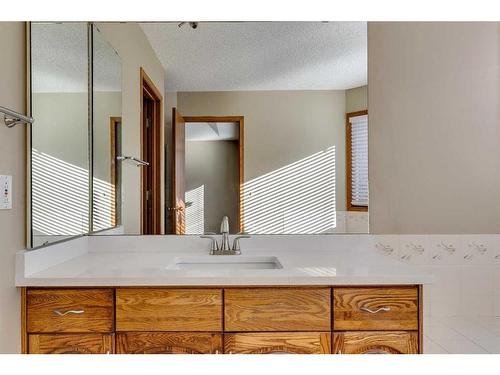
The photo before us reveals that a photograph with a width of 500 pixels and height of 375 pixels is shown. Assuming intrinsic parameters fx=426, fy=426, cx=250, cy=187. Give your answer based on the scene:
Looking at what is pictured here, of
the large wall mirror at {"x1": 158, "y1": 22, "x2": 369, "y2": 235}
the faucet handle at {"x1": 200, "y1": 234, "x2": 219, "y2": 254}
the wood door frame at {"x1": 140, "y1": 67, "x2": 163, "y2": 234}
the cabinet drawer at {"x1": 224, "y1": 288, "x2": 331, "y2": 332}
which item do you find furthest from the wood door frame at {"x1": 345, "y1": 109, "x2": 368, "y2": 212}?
the wood door frame at {"x1": 140, "y1": 67, "x2": 163, "y2": 234}

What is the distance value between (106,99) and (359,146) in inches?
49.3

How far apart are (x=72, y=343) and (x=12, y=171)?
61cm

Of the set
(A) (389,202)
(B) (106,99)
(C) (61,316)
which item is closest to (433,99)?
(A) (389,202)

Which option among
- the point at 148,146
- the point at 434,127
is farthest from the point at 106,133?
the point at 434,127

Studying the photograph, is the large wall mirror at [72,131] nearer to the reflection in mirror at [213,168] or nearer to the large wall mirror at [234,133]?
the large wall mirror at [234,133]

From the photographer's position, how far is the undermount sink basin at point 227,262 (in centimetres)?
183

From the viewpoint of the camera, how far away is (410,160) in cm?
204

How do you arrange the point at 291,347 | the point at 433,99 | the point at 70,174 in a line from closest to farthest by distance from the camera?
the point at 291,347 → the point at 70,174 → the point at 433,99

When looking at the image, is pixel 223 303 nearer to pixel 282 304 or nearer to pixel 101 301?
pixel 282 304

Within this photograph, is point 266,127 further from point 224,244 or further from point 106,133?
point 106,133

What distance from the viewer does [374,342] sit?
141 centimetres

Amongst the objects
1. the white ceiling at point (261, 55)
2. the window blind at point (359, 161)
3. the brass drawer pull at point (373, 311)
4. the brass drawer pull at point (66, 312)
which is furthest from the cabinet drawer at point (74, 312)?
the window blind at point (359, 161)

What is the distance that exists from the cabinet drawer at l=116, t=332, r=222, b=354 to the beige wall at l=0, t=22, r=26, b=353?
0.35m

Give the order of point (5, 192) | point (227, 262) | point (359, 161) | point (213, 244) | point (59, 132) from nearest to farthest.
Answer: point (5, 192)
point (59, 132)
point (227, 262)
point (213, 244)
point (359, 161)
